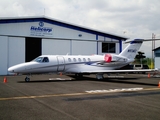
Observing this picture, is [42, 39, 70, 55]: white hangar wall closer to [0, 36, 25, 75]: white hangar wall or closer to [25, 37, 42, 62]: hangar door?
[25, 37, 42, 62]: hangar door

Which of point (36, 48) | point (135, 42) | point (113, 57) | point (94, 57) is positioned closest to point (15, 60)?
point (36, 48)

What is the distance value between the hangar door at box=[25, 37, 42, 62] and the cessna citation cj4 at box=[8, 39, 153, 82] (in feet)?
37.4

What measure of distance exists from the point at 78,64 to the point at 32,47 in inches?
524

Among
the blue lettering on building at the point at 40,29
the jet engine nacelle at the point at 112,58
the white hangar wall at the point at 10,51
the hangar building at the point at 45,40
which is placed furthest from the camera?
the blue lettering on building at the point at 40,29

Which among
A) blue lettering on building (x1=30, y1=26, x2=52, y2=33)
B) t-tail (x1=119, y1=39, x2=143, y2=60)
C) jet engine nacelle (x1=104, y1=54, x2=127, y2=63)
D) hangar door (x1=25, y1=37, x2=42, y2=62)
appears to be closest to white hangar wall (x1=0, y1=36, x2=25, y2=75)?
hangar door (x1=25, y1=37, x2=42, y2=62)

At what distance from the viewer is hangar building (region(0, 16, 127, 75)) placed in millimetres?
29906

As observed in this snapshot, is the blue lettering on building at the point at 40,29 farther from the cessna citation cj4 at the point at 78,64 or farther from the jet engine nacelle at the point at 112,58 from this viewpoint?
the jet engine nacelle at the point at 112,58

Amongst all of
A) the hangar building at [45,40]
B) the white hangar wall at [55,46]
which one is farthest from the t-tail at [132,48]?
the white hangar wall at [55,46]

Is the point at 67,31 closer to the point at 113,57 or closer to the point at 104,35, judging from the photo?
the point at 104,35

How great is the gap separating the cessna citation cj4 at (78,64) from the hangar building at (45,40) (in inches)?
418

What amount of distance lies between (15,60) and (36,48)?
14.8 feet

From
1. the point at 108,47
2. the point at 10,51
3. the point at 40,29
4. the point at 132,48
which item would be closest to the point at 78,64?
the point at 132,48

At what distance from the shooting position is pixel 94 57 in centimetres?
2472

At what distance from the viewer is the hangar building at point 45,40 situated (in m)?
29.9
